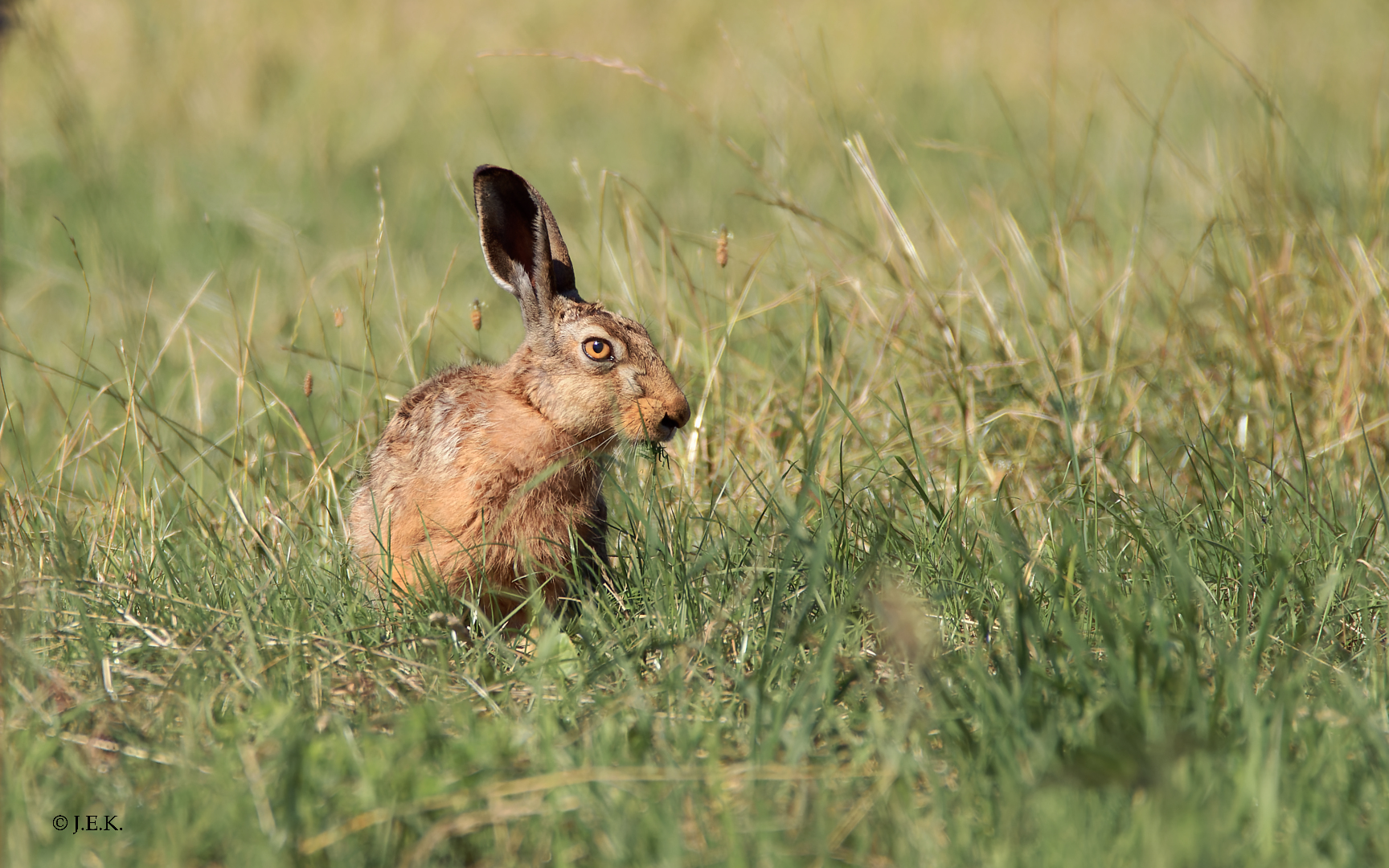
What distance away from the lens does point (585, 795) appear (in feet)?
7.28

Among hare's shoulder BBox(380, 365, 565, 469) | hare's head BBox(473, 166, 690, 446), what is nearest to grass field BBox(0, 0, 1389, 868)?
hare's head BBox(473, 166, 690, 446)

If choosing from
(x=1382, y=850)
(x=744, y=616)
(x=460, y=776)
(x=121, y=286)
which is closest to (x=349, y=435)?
(x=121, y=286)

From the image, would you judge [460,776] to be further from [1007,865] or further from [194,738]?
[1007,865]

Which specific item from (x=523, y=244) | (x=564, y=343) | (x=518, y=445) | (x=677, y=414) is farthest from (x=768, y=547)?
(x=523, y=244)

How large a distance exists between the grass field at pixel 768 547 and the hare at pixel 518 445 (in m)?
0.16

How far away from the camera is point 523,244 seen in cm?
403

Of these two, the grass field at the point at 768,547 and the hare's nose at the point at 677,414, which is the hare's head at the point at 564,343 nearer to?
the hare's nose at the point at 677,414

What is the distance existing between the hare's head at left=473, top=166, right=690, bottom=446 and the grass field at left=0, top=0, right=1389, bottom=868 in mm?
221

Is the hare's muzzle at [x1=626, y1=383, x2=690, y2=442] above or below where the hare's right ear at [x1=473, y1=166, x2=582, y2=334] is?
below

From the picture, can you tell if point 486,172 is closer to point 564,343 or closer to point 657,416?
point 564,343

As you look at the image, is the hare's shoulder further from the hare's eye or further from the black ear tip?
the black ear tip

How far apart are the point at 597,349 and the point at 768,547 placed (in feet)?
2.84

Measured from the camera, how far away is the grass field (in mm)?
2178

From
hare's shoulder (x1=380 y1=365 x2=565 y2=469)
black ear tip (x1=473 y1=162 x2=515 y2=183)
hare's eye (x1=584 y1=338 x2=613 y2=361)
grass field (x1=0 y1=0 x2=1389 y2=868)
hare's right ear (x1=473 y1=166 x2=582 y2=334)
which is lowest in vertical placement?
grass field (x1=0 y1=0 x2=1389 y2=868)
